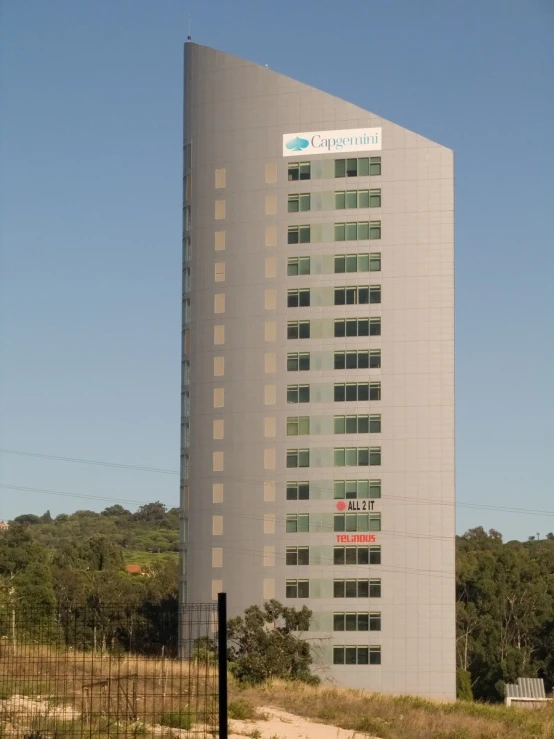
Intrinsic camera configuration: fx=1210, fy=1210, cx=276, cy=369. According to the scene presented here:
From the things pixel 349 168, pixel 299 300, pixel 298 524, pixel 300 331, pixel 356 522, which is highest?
pixel 349 168

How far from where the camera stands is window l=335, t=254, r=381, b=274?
120 meters

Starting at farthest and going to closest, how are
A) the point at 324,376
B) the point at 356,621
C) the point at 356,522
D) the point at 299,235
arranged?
the point at 299,235, the point at 324,376, the point at 356,522, the point at 356,621

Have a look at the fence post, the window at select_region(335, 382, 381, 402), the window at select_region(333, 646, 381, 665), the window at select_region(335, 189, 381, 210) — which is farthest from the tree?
the fence post

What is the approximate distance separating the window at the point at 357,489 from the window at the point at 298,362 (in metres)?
11.7

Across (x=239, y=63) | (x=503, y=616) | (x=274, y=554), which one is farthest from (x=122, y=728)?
(x=503, y=616)

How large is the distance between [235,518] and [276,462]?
6.83 meters

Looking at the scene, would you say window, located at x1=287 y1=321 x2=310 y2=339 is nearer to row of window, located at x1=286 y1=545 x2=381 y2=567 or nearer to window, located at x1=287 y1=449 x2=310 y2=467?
window, located at x1=287 y1=449 x2=310 y2=467

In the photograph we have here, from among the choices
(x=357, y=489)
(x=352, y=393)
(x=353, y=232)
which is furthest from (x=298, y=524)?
(x=353, y=232)

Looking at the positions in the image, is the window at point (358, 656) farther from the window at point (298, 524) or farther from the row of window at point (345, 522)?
the window at point (298, 524)

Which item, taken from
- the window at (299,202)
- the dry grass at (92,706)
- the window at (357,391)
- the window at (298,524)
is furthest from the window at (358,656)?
the dry grass at (92,706)

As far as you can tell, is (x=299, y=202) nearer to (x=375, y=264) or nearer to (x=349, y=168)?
(x=349, y=168)

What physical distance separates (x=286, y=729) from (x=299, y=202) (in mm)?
82138

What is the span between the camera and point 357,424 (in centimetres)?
11775

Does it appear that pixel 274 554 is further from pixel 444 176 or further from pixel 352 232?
pixel 444 176
